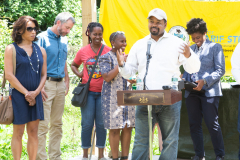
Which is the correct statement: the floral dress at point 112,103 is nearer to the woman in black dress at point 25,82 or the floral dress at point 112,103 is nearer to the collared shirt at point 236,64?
the woman in black dress at point 25,82

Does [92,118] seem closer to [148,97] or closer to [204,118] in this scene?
[204,118]

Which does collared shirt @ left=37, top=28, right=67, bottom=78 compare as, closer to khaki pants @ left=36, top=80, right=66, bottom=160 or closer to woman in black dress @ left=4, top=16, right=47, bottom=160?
khaki pants @ left=36, top=80, right=66, bottom=160

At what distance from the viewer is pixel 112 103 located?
4.00 metres

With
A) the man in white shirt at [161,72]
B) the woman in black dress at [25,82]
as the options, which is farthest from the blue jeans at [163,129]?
the woman in black dress at [25,82]

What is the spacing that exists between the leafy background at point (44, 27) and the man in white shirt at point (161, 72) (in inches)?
84.9

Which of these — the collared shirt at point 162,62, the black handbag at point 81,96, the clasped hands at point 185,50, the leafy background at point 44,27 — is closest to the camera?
the clasped hands at point 185,50

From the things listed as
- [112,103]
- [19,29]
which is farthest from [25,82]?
[112,103]

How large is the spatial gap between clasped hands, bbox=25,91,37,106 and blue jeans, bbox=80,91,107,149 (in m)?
0.91

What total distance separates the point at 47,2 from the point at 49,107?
14.3m

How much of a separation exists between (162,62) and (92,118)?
1596 millimetres

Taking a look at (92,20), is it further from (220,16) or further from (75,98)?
(220,16)

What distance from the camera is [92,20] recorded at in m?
5.00

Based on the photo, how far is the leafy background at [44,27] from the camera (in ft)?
18.4

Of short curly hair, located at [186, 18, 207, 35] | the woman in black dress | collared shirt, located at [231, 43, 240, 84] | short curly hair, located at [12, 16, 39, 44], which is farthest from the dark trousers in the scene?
short curly hair, located at [12, 16, 39, 44]
